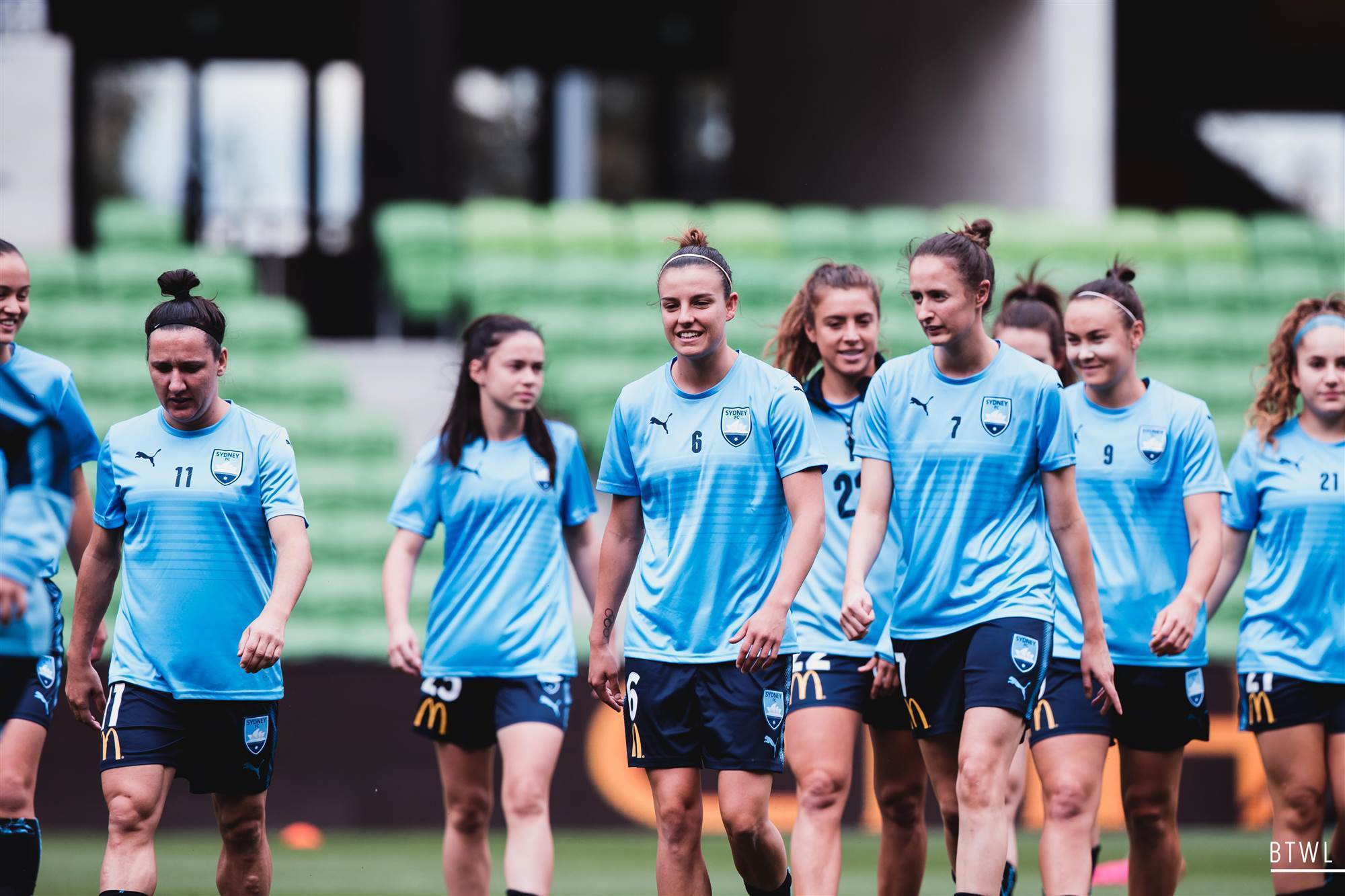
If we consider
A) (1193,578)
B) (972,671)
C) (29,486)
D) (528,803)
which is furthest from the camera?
(528,803)

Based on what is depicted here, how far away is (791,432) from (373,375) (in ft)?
29.0

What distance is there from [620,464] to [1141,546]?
2043mm

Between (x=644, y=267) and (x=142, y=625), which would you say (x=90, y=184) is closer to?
(x=644, y=267)

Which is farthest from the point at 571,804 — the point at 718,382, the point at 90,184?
the point at 90,184

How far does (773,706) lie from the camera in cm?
554

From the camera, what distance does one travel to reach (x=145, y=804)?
18.1ft

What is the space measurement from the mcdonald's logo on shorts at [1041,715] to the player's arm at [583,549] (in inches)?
70.1

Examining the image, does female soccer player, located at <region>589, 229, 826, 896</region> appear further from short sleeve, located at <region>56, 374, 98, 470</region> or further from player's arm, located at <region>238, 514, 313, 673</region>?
short sleeve, located at <region>56, 374, 98, 470</region>

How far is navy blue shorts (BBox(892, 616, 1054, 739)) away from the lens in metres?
5.47

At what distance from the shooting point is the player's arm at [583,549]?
690cm

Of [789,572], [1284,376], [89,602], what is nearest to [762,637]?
[789,572]

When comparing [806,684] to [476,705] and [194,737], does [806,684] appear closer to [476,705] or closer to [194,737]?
[476,705]

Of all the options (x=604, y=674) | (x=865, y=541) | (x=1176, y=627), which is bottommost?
(x=604, y=674)

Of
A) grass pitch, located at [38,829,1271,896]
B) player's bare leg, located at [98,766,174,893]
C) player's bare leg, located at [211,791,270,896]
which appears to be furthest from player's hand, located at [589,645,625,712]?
grass pitch, located at [38,829,1271,896]
